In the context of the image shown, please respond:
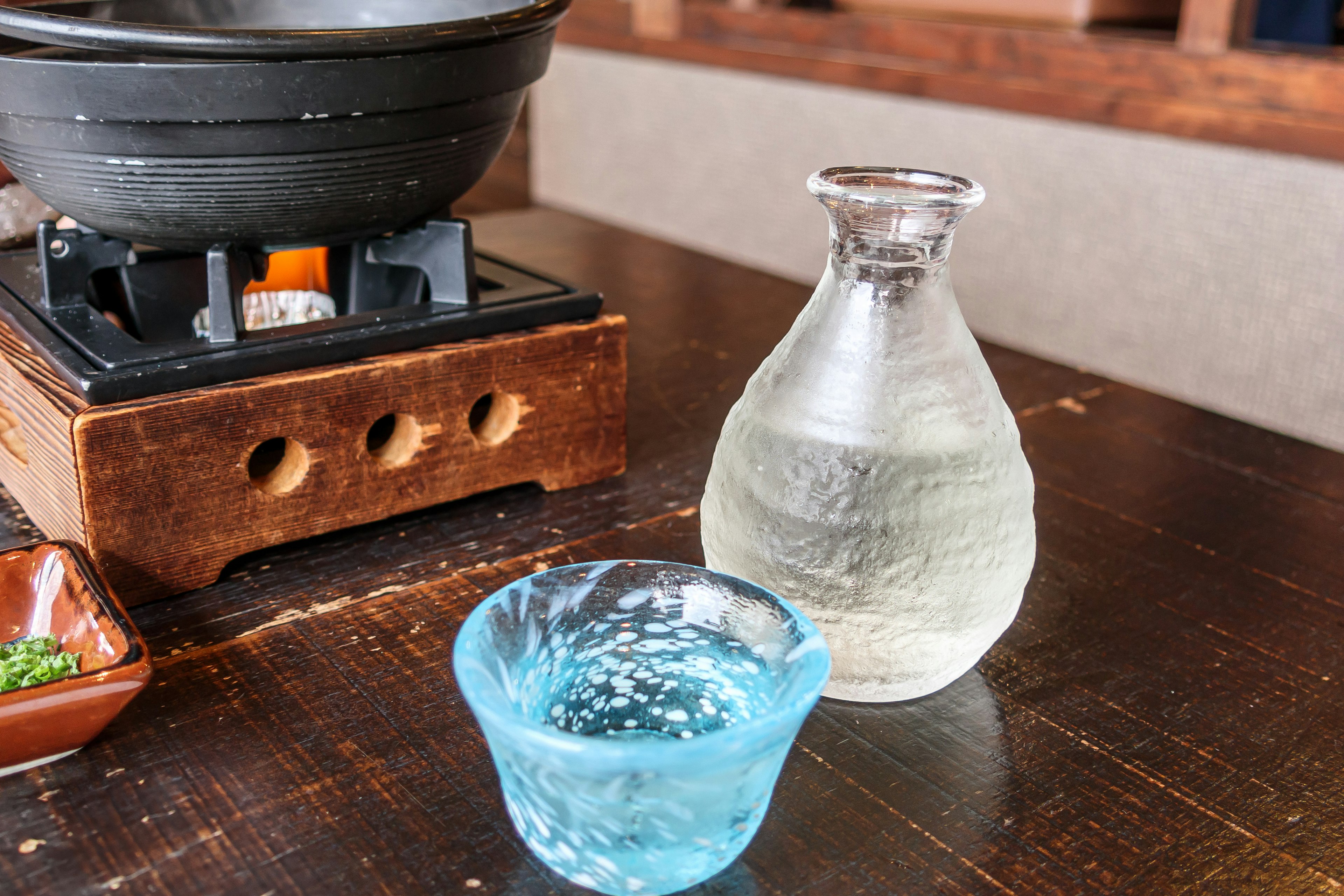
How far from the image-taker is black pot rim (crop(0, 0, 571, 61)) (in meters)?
0.60

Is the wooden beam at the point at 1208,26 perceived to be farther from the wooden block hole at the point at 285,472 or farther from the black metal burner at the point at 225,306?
the wooden block hole at the point at 285,472

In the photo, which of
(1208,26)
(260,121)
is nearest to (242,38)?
(260,121)

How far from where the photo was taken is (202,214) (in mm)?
712

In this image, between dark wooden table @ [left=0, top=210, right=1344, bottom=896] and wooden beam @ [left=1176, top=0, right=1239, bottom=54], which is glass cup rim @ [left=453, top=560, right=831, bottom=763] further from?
wooden beam @ [left=1176, top=0, right=1239, bottom=54]

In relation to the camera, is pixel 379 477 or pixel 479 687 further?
pixel 379 477

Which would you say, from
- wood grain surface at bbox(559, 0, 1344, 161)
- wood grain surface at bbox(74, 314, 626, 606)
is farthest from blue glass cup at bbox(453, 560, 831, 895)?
wood grain surface at bbox(559, 0, 1344, 161)

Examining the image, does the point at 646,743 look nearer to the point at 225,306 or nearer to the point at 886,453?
the point at 886,453

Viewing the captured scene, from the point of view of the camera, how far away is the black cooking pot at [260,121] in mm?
642

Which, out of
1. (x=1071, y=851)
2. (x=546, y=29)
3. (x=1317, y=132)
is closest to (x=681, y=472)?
(x=546, y=29)

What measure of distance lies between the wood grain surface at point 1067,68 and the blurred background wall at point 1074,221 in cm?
3

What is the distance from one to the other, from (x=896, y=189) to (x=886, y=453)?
13 centimetres

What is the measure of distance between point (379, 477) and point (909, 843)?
0.44 meters

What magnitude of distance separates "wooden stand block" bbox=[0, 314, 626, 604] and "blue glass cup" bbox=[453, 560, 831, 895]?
284 millimetres

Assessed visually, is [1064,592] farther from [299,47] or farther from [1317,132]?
[1317,132]
